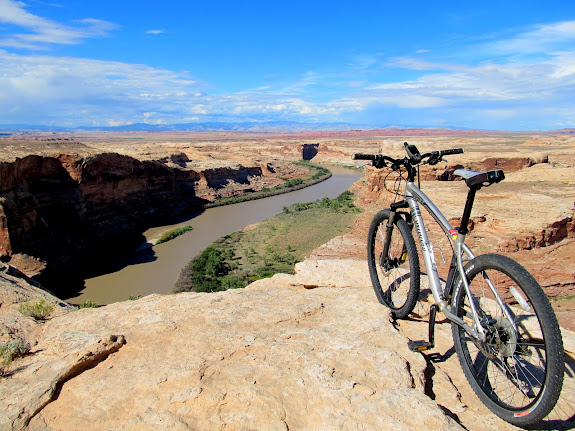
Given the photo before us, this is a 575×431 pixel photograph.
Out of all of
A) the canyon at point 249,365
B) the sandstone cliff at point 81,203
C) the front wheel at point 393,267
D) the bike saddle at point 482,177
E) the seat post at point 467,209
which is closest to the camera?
the canyon at point 249,365

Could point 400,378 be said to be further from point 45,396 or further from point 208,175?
point 208,175

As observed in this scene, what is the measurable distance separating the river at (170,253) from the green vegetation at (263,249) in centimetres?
125

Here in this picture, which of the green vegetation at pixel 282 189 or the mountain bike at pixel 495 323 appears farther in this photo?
the green vegetation at pixel 282 189

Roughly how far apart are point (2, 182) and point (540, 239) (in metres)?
20.3

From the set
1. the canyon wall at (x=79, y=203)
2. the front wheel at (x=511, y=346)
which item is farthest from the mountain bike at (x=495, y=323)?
the canyon wall at (x=79, y=203)

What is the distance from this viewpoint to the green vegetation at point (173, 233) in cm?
2403

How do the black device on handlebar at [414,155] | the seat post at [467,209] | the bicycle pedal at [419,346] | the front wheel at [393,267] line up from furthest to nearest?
1. the front wheel at [393,267]
2. the black device on handlebar at [414,155]
3. the bicycle pedal at [419,346]
4. the seat post at [467,209]

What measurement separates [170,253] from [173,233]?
3742 millimetres

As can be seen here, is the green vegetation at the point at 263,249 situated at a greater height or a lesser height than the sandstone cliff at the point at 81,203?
lesser

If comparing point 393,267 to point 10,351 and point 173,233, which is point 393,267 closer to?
point 10,351

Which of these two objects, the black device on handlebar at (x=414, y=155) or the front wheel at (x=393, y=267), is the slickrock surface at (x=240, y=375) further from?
the black device on handlebar at (x=414, y=155)

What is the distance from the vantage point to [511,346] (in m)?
2.29

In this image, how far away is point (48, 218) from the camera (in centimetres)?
1902

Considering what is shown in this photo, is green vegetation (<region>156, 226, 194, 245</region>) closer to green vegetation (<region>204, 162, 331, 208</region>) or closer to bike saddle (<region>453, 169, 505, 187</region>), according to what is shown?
green vegetation (<region>204, 162, 331, 208</region>)
